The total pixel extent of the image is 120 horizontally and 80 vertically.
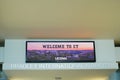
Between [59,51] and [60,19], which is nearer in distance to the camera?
[60,19]

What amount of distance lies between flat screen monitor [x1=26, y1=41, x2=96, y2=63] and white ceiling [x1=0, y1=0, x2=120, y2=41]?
0.17 m

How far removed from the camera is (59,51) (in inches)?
201

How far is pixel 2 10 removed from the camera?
3.95 meters

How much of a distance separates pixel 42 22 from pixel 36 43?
0.81 m

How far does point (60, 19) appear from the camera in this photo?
434 centimetres

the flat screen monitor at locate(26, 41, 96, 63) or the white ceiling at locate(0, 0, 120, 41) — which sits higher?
the white ceiling at locate(0, 0, 120, 41)

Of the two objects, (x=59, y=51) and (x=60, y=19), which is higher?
(x=60, y=19)

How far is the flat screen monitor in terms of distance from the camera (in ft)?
16.6

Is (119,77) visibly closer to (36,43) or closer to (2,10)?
(36,43)

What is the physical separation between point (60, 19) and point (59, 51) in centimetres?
98

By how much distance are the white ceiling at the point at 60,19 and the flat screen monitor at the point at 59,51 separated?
0.17 metres

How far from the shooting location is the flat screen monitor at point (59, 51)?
5.07 meters

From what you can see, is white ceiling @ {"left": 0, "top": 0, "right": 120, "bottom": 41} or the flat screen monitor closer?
white ceiling @ {"left": 0, "top": 0, "right": 120, "bottom": 41}

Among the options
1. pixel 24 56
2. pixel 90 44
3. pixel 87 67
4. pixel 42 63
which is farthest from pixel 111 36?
pixel 24 56
